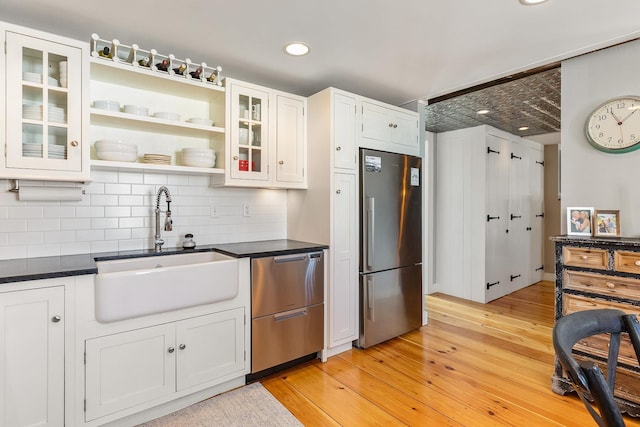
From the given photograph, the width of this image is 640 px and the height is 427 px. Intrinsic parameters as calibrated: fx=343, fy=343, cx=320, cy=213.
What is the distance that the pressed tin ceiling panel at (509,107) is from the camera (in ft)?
10.5

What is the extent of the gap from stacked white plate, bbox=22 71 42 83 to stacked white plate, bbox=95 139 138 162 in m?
0.44

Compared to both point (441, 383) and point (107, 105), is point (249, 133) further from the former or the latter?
point (441, 383)

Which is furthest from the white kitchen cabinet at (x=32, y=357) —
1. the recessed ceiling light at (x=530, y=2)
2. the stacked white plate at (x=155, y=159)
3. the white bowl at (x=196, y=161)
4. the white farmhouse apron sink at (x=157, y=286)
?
the recessed ceiling light at (x=530, y=2)

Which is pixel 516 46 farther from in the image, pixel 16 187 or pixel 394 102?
pixel 16 187

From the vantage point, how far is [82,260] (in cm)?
211

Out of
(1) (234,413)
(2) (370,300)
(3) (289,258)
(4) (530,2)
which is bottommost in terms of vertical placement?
(1) (234,413)

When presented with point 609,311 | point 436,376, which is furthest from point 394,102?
point 609,311

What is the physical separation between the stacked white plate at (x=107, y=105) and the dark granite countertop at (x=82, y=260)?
974 millimetres

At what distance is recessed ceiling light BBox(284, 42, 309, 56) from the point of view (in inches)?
92.7

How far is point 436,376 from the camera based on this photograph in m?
2.55

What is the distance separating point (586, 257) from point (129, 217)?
3128 millimetres

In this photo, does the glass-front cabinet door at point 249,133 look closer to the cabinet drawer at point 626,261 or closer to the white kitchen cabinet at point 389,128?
the white kitchen cabinet at point 389,128

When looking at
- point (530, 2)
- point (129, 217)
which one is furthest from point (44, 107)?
point (530, 2)

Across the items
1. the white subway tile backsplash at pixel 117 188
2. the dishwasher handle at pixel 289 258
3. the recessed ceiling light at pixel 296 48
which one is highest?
the recessed ceiling light at pixel 296 48
